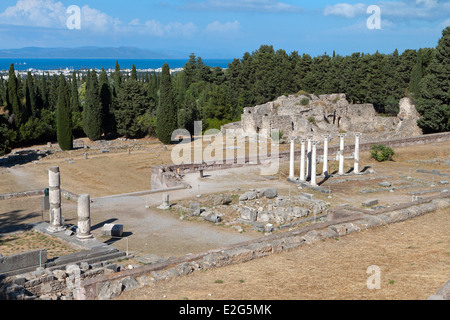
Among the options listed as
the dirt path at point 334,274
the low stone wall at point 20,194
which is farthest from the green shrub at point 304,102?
the dirt path at point 334,274

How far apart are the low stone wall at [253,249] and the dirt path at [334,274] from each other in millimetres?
243

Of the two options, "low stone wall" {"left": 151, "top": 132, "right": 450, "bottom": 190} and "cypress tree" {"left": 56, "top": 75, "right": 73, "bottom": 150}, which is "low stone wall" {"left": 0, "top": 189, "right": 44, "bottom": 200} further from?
"cypress tree" {"left": 56, "top": 75, "right": 73, "bottom": 150}

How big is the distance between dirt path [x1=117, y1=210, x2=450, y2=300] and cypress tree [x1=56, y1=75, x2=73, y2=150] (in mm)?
38882

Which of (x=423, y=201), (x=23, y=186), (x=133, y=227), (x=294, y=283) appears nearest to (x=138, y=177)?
(x=23, y=186)

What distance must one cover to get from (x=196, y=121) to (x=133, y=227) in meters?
39.3

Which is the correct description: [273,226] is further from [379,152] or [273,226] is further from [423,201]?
[379,152]

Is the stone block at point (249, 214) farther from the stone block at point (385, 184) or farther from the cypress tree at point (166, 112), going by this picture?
the cypress tree at point (166, 112)

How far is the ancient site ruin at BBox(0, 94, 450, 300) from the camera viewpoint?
13.3 m

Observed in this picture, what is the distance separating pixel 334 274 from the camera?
1242cm

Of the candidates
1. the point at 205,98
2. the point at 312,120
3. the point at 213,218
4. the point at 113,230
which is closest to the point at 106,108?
the point at 205,98

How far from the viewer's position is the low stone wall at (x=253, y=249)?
36.8 ft

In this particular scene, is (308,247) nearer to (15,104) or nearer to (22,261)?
(22,261)

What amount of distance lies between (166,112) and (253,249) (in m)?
38.1

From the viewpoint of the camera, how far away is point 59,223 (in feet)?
61.6
